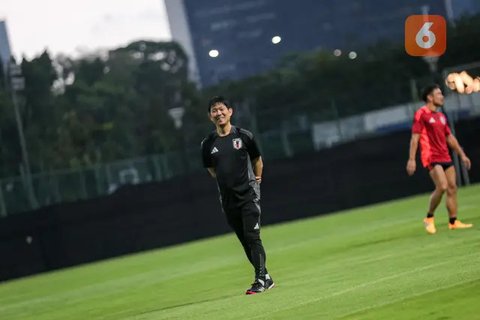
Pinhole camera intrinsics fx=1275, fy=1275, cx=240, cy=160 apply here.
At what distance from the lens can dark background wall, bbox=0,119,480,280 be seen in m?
31.1

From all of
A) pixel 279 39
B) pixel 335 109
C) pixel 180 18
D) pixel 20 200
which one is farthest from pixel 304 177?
pixel 180 18

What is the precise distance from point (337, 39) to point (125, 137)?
104 ft

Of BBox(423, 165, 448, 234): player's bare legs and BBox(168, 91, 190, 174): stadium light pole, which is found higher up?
BBox(168, 91, 190, 174): stadium light pole

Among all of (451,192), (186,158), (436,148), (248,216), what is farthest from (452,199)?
(186,158)

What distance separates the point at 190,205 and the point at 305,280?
1873cm

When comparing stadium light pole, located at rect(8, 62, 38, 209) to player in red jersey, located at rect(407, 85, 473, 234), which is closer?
player in red jersey, located at rect(407, 85, 473, 234)

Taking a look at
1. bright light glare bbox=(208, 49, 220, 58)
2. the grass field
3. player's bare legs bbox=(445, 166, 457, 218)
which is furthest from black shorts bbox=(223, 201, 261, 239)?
bright light glare bbox=(208, 49, 220, 58)

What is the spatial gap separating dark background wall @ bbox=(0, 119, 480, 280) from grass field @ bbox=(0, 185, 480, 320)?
2432 millimetres

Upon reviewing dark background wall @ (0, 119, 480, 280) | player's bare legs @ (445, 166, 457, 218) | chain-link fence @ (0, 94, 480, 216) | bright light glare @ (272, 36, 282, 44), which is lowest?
dark background wall @ (0, 119, 480, 280)

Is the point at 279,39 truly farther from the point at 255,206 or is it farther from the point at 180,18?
the point at 255,206

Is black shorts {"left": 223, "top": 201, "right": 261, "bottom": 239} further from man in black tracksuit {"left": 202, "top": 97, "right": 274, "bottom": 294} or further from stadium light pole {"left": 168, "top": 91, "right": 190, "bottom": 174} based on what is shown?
stadium light pole {"left": 168, "top": 91, "right": 190, "bottom": 174}

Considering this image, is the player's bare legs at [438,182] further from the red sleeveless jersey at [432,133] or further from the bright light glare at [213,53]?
the bright light glare at [213,53]

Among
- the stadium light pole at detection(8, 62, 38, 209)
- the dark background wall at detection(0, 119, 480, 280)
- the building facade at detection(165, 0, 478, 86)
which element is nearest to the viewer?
the dark background wall at detection(0, 119, 480, 280)

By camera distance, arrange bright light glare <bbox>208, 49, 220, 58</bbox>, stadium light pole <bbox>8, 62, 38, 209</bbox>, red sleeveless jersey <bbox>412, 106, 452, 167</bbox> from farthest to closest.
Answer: bright light glare <bbox>208, 49, 220, 58</bbox> < stadium light pole <bbox>8, 62, 38, 209</bbox> < red sleeveless jersey <bbox>412, 106, 452, 167</bbox>
